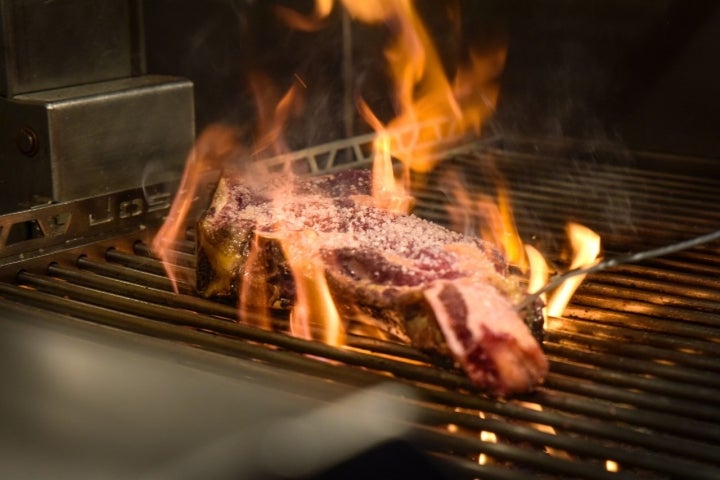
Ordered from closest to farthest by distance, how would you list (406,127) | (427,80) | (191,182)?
(191,182)
(406,127)
(427,80)

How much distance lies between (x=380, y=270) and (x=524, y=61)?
2.22 meters

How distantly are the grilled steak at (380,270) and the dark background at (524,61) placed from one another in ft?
4.08

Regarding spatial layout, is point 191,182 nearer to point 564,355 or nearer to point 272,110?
point 272,110

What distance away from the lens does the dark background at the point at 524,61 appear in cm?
382

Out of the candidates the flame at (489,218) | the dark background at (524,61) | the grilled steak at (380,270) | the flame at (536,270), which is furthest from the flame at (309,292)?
the dark background at (524,61)

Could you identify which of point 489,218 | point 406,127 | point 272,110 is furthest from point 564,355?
point 272,110

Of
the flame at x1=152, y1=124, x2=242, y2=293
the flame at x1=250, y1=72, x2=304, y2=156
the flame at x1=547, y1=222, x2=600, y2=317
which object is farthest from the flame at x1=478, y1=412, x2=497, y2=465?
the flame at x1=250, y1=72, x2=304, y2=156

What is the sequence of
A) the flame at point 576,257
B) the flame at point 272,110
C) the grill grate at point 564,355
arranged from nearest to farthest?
the grill grate at point 564,355, the flame at point 576,257, the flame at point 272,110

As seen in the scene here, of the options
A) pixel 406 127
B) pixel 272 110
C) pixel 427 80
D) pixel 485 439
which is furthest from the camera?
pixel 427 80

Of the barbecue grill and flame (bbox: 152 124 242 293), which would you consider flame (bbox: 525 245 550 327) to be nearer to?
the barbecue grill

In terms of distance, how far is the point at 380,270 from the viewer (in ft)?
7.34

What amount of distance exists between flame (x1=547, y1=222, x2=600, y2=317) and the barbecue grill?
0.12 feet

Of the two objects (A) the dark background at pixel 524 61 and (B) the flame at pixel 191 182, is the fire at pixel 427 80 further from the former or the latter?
(B) the flame at pixel 191 182

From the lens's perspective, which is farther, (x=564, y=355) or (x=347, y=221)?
(x=347, y=221)
